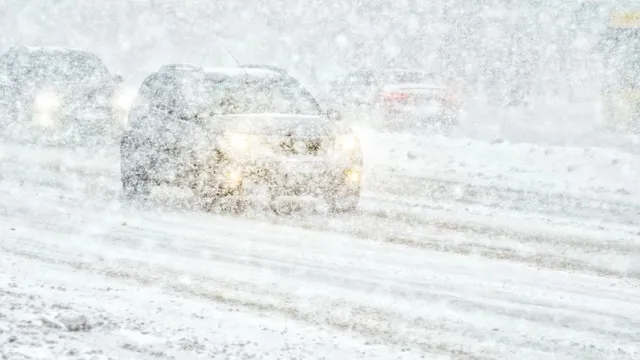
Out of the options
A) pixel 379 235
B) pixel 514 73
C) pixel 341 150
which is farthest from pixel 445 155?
pixel 514 73

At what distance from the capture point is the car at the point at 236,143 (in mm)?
10781

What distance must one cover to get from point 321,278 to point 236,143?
3690 millimetres

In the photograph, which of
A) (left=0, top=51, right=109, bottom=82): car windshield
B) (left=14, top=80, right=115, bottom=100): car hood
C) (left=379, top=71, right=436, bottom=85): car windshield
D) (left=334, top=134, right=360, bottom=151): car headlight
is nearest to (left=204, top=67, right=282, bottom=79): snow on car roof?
Result: (left=334, top=134, right=360, bottom=151): car headlight

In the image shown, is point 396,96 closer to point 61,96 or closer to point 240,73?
point 61,96

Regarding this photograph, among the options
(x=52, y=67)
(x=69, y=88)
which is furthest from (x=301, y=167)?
(x=52, y=67)

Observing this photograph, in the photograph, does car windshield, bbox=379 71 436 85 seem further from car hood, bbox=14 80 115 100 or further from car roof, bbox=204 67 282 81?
car roof, bbox=204 67 282 81

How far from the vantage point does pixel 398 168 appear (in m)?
16.6

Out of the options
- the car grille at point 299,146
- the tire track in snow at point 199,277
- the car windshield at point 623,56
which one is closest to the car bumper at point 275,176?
the car grille at point 299,146

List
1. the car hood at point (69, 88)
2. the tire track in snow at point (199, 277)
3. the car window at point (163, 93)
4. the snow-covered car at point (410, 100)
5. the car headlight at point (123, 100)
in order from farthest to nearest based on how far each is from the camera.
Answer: the snow-covered car at point (410, 100), the car headlight at point (123, 100), the car hood at point (69, 88), the car window at point (163, 93), the tire track in snow at point (199, 277)

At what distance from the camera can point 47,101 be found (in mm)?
18188

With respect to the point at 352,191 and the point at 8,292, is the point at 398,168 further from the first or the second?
the point at 8,292

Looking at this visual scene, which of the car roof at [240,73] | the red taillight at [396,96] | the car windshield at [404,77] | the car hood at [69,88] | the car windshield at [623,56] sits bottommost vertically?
the car roof at [240,73]

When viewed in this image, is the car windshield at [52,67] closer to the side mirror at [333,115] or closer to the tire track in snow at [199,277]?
the side mirror at [333,115]

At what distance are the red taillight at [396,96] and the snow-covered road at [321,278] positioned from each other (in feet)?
35.0
